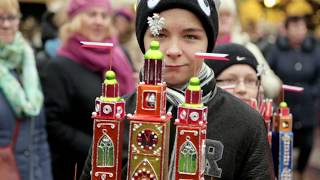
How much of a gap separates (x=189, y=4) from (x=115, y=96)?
15.0 inches

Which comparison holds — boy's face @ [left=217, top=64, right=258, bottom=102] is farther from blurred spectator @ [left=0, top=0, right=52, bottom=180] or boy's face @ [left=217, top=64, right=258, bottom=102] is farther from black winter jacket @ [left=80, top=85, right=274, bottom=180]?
blurred spectator @ [left=0, top=0, right=52, bottom=180]

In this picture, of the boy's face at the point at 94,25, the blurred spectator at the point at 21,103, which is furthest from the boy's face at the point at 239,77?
the boy's face at the point at 94,25

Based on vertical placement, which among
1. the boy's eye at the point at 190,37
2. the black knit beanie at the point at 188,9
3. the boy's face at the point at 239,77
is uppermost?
the black knit beanie at the point at 188,9

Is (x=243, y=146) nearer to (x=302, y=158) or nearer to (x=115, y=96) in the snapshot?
(x=115, y=96)

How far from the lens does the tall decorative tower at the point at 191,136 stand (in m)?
1.91

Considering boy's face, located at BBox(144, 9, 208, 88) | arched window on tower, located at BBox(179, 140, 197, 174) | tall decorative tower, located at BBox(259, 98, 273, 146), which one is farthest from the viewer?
tall decorative tower, located at BBox(259, 98, 273, 146)

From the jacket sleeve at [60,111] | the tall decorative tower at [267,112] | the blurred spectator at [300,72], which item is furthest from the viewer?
the blurred spectator at [300,72]

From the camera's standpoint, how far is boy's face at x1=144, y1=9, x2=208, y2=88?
2.10m

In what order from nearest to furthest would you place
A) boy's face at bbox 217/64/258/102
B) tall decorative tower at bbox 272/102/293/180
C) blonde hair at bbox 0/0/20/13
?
tall decorative tower at bbox 272/102/293/180, boy's face at bbox 217/64/258/102, blonde hair at bbox 0/0/20/13

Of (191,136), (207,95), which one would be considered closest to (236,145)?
(207,95)

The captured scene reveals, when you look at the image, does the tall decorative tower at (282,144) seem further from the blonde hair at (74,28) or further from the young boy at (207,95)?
the blonde hair at (74,28)

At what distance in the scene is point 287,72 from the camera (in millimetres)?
7488

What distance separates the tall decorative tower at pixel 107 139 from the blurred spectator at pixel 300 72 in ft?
18.0

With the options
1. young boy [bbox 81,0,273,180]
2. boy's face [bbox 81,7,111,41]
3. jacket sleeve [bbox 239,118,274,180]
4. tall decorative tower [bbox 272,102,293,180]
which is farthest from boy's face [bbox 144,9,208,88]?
boy's face [bbox 81,7,111,41]
